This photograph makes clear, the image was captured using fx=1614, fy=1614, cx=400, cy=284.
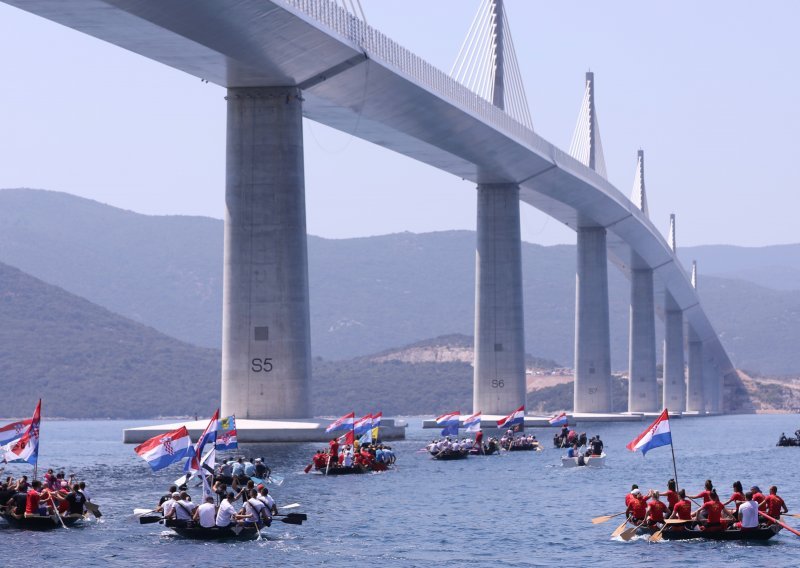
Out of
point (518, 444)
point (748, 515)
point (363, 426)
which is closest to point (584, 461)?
point (363, 426)

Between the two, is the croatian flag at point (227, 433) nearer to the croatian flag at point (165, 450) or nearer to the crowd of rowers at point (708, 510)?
the croatian flag at point (165, 450)

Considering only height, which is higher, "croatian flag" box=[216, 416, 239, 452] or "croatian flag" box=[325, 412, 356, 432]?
"croatian flag" box=[325, 412, 356, 432]

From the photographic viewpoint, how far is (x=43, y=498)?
49438 mm

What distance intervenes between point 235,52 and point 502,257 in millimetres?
47504

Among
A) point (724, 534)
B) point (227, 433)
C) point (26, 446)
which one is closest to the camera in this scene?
point (724, 534)

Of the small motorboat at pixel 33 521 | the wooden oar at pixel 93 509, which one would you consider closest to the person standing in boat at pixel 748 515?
the wooden oar at pixel 93 509

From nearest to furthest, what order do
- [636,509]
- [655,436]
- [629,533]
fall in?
[629,533] → [636,509] → [655,436]

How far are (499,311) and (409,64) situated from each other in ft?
116

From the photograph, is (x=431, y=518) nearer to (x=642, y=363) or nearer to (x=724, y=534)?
(x=724, y=534)

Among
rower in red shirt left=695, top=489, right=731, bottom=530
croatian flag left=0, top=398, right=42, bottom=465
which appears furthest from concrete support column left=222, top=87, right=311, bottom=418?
rower in red shirt left=695, top=489, right=731, bottom=530

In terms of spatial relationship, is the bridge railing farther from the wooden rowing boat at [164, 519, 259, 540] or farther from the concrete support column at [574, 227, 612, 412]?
the concrete support column at [574, 227, 612, 412]

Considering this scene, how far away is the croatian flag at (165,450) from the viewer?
47.8 meters

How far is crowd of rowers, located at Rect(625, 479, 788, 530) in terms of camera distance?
4553 centimetres

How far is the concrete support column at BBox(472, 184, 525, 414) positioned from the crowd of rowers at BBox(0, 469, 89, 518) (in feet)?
222
